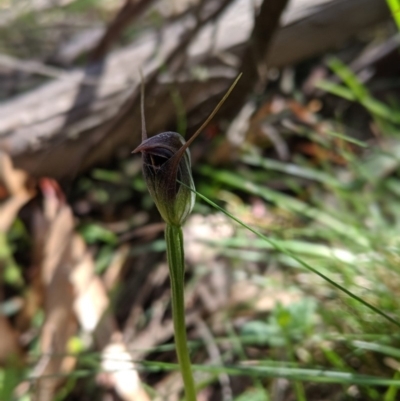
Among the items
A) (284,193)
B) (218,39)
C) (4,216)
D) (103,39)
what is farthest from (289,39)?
(4,216)

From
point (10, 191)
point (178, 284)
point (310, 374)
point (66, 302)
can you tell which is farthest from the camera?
point (10, 191)

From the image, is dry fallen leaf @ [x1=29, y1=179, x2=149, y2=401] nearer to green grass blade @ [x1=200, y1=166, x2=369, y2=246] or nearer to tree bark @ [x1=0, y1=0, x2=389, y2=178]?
tree bark @ [x1=0, y1=0, x2=389, y2=178]

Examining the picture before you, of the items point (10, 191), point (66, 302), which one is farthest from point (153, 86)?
point (66, 302)

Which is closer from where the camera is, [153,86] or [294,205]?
[294,205]

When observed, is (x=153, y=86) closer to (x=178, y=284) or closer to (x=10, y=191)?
(x=10, y=191)

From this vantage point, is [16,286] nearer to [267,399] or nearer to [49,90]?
A: [49,90]

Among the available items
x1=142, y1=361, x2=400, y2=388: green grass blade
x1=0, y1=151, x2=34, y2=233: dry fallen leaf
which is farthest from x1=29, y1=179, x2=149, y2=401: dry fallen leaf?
x1=142, y1=361, x2=400, y2=388: green grass blade

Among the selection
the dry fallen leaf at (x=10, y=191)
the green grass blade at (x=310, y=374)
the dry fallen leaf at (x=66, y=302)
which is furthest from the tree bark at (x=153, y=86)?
the green grass blade at (x=310, y=374)

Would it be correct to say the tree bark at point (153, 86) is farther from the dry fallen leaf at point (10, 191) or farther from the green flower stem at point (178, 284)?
the green flower stem at point (178, 284)

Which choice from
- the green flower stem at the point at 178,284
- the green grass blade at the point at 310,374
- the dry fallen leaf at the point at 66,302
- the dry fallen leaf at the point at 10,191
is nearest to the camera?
the green flower stem at the point at 178,284
